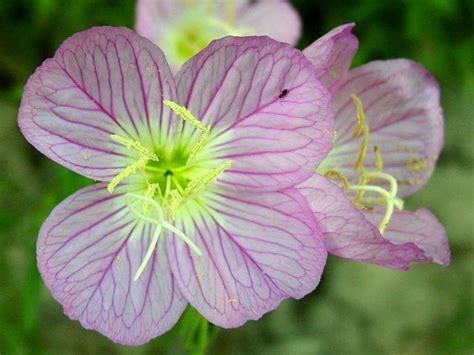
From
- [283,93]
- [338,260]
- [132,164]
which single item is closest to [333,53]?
[283,93]

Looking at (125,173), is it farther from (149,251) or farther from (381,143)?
(381,143)

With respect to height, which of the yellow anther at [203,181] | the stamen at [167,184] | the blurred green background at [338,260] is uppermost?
the yellow anther at [203,181]

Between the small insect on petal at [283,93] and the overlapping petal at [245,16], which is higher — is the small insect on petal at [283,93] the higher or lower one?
the higher one

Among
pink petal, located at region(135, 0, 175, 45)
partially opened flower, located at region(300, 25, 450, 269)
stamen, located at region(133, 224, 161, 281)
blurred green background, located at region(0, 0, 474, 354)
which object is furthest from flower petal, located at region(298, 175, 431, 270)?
blurred green background, located at region(0, 0, 474, 354)

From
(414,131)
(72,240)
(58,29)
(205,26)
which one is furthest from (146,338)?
(58,29)

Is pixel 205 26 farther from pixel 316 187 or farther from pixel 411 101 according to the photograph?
pixel 316 187

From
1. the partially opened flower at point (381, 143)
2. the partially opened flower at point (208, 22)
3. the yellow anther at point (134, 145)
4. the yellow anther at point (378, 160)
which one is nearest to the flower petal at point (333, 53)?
the partially opened flower at point (381, 143)

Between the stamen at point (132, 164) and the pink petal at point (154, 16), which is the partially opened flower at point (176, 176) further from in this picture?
the pink petal at point (154, 16)

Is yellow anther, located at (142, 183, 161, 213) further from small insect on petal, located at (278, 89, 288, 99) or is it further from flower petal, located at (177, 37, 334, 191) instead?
small insect on petal, located at (278, 89, 288, 99)
